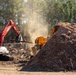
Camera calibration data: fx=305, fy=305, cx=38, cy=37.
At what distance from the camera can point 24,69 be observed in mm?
15625

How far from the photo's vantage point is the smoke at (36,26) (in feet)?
142

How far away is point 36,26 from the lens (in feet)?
150

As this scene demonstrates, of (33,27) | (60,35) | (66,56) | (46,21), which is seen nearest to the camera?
(66,56)

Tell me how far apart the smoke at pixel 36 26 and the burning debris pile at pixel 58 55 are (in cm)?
2515

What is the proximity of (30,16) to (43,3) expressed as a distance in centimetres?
417

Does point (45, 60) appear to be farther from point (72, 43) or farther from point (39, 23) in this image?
point (39, 23)

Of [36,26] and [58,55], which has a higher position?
[36,26]

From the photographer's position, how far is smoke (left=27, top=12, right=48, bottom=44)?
43.4m

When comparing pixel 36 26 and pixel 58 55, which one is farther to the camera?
pixel 36 26

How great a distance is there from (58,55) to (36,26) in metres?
30.1

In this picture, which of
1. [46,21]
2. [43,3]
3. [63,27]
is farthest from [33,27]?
[63,27]

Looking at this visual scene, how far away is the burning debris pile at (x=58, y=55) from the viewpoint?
1519 centimetres

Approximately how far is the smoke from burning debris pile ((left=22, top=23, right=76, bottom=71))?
25.1 metres

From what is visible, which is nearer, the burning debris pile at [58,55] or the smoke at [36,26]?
the burning debris pile at [58,55]
